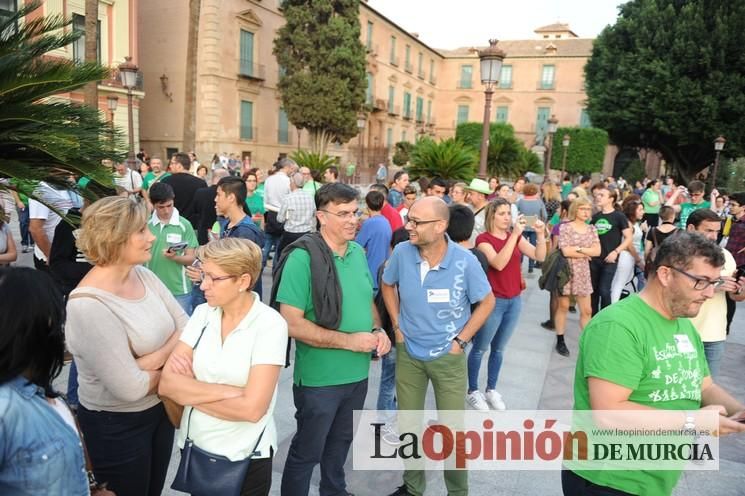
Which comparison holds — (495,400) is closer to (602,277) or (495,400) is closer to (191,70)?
(602,277)

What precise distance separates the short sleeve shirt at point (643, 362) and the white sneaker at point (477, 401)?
2.25m

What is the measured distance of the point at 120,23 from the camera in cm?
2041

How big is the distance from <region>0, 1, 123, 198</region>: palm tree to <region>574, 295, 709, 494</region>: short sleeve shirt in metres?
2.46

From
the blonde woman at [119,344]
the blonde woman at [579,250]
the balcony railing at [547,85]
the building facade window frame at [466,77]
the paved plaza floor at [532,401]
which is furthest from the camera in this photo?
the building facade window frame at [466,77]

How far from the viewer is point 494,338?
436cm

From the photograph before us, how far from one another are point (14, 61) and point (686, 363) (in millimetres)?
3256

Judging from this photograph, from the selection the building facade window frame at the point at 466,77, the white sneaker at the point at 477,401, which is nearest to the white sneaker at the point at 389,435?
the white sneaker at the point at 477,401

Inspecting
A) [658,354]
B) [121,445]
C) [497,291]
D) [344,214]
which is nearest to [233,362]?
[121,445]

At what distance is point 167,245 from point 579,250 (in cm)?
405

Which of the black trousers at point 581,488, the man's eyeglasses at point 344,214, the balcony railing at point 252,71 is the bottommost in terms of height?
the black trousers at point 581,488

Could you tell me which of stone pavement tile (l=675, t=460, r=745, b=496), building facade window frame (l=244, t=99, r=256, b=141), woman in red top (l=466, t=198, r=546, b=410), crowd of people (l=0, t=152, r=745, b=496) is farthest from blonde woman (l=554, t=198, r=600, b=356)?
building facade window frame (l=244, t=99, r=256, b=141)

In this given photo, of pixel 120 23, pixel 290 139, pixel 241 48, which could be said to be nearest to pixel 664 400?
pixel 120 23

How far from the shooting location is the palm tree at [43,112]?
2387mm

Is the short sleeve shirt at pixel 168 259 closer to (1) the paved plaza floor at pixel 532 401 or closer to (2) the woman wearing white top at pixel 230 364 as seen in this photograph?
(1) the paved plaza floor at pixel 532 401
